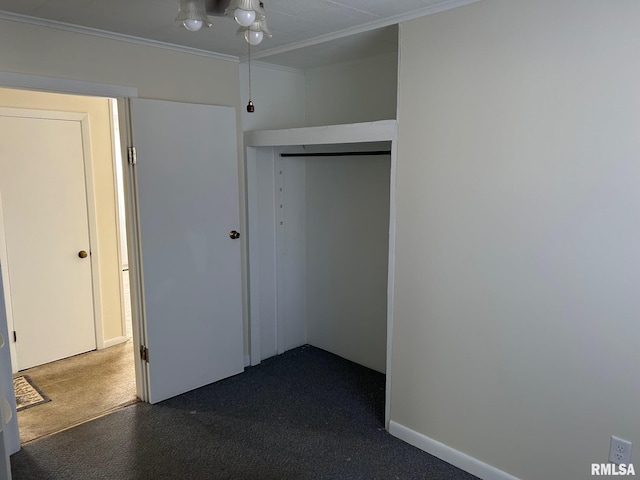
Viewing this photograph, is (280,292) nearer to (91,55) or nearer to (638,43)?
(91,55)

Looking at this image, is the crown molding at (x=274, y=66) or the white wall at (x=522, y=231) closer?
the white wall at (x=522, y=231)

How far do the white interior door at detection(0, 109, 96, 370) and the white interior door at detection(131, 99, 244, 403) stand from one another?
1220 mm

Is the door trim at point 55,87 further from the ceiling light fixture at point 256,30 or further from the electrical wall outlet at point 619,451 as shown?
the electrical wall outlet at point 619,451

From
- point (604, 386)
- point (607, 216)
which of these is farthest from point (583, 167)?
point (604, 386)

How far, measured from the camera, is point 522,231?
2156 millimetres

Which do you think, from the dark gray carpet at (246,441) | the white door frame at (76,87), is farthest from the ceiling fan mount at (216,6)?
the dark gray carpet at (246,441)

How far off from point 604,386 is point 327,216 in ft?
7.48

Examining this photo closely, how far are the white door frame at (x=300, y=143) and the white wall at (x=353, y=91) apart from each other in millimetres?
569

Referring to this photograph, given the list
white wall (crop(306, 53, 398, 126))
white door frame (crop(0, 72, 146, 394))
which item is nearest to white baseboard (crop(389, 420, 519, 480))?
white door frame (crop(0, 72, 146, 394))

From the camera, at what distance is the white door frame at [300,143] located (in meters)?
2.62

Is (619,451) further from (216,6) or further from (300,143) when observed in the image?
(216,6)

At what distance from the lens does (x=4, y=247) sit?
3.52m

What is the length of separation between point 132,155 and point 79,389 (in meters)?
1.73

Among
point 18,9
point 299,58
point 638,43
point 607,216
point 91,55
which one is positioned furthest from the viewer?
point 299,58
